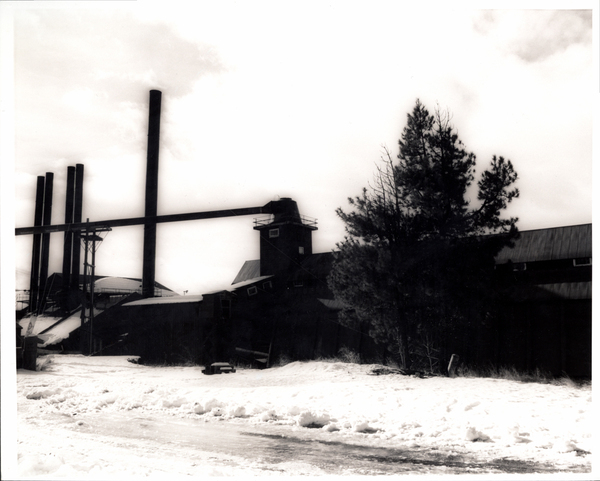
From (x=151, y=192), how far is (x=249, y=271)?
4.00 ft

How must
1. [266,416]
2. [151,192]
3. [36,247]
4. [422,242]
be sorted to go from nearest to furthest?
1. [266,416]
2. [422,242]
3. [36,247]
4. [151,192]

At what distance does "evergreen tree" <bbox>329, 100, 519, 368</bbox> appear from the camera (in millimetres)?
4203

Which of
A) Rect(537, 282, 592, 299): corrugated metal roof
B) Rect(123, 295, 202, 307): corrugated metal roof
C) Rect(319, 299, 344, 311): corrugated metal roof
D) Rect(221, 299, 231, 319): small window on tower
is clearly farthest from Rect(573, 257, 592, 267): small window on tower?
Rect(123, 295, 202, 307): corrugated metal roof

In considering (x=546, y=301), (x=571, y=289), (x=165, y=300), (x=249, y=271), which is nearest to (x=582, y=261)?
(x=571, y=289)

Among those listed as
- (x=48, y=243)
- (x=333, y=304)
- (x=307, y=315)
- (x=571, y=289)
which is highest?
(x=48, y=243)

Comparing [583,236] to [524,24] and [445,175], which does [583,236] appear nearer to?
[445,175]

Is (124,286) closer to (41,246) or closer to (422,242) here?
(41,246)

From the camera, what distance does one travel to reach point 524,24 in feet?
13.7

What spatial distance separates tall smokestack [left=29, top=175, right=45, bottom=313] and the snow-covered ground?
622 millimetres

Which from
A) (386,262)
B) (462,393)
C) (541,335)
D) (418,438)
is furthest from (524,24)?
(418,438)

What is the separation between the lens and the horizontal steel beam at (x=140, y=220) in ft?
14.4

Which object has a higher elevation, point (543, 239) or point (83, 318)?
point (543, 239)

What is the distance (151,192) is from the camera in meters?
4.56

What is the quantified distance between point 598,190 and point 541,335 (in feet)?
4.51
